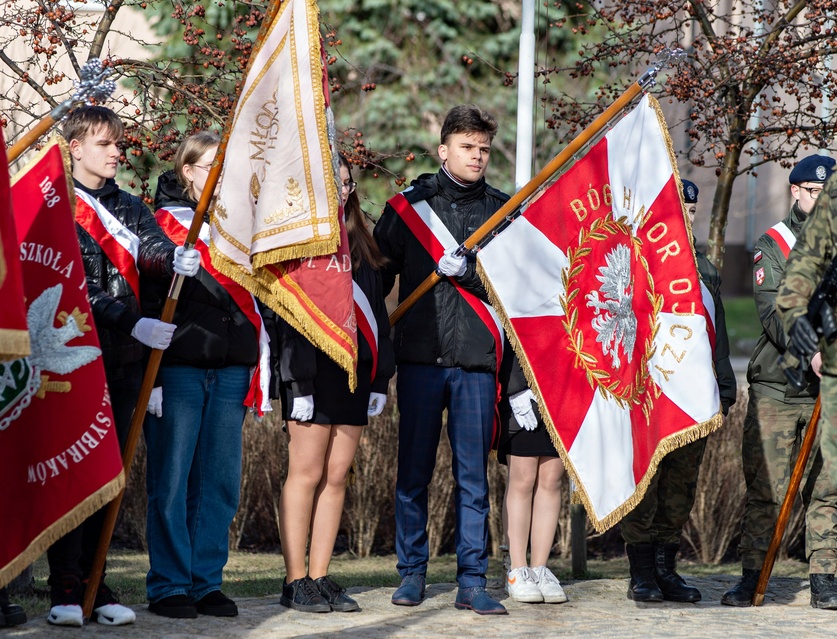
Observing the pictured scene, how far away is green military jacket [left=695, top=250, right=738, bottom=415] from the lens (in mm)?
6348

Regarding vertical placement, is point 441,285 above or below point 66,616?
above

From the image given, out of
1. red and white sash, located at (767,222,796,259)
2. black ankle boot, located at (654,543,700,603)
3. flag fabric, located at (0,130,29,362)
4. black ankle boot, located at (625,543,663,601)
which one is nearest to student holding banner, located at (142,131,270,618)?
flag fabric, located at (0,130,29,362)

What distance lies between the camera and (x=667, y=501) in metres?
6.36

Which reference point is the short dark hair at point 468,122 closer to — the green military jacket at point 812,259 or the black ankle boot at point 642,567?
the green military jacket at point 812,259

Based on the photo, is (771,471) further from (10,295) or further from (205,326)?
(10,295)

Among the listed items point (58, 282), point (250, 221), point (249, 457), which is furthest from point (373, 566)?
point (58, 282)

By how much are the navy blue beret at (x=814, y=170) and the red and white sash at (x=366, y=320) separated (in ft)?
7.43

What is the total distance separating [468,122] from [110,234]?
182cm

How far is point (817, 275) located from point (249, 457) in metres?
4.83

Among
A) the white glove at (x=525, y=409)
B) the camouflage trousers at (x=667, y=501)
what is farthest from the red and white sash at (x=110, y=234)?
the camouflage trousers at (x=667, y=501)

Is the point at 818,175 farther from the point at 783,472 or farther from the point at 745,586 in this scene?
the point at 745,586

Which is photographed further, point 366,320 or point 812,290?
point 366,320

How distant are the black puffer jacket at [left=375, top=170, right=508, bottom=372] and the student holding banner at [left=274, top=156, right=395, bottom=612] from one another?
0.61 feet

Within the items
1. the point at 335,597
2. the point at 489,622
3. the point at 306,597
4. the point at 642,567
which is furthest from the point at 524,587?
the point at 306,597
